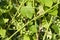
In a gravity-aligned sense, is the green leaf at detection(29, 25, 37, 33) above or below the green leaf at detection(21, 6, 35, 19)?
below

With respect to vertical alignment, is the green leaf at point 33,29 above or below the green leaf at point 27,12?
below

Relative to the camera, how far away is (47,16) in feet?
Result: 3.34

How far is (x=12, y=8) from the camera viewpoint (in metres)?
1.02

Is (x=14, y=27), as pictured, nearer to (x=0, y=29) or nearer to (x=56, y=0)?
(x=0, y=29)

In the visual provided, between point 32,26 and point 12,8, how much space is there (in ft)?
0.52

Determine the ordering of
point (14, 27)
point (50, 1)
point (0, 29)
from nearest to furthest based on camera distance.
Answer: point (50, 1)
point (0, 29)
point (14, 27)

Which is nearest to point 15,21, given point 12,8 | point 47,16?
point 12,8

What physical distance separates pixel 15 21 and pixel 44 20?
0.52 ft

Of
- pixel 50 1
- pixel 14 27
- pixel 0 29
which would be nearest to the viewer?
pixel 50 1

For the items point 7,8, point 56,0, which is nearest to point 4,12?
point 7,8

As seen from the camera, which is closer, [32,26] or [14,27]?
[32,26]

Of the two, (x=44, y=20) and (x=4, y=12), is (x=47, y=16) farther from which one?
(x=4, y=12)

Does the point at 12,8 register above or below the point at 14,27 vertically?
above

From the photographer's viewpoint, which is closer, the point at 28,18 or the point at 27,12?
the point at 27,12
